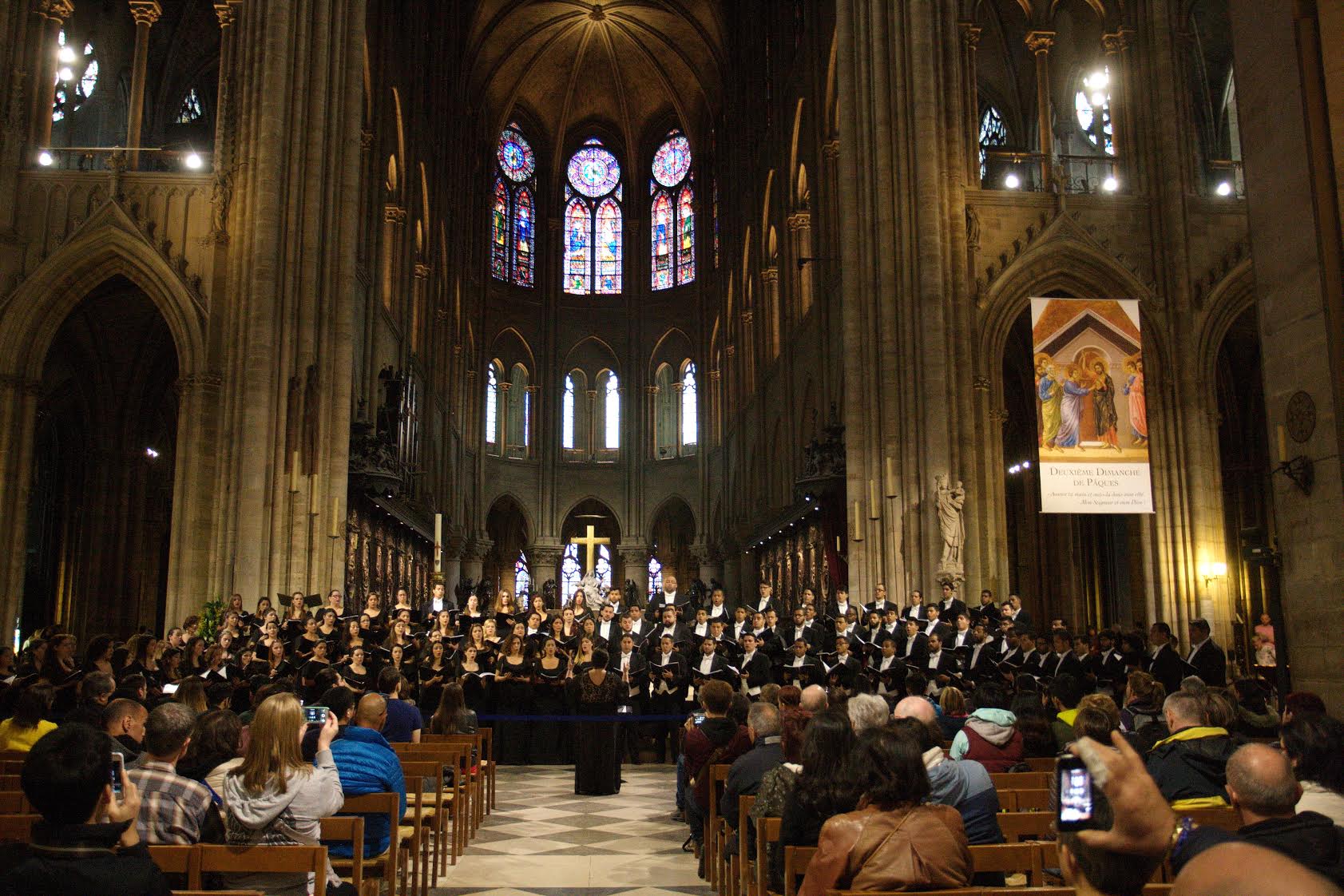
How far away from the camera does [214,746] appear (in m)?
5.34

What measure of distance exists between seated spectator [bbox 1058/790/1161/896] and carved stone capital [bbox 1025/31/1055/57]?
76.3ft

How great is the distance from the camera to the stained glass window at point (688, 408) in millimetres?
48031

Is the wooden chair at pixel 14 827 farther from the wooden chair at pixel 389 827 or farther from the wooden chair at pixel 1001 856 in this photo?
the wooden chair at pixel 1001 856

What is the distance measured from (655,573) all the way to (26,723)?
4192 centimetres

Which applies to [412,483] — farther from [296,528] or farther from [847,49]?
[847,49]

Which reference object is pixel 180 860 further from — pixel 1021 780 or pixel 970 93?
pixel 970 93

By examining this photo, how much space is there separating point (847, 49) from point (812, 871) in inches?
809

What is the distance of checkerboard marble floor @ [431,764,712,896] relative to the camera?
24.7 ft

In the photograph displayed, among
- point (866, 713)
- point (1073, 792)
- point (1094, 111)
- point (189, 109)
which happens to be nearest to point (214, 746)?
point (866, 713)

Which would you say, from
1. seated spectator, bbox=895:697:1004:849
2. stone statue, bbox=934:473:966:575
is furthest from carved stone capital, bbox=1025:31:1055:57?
seated spectator, bbox=895:697:1004:849

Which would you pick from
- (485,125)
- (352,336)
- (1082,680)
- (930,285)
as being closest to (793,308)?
(930,285)

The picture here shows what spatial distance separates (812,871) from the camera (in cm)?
394

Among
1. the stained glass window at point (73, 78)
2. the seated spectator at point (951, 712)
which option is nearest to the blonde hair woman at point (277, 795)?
the seated spectator at point (951, 712)

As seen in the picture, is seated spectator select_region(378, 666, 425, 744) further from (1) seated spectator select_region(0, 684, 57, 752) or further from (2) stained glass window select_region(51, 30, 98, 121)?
(2) stained glass window select_region(51, 30, 98, 121)
